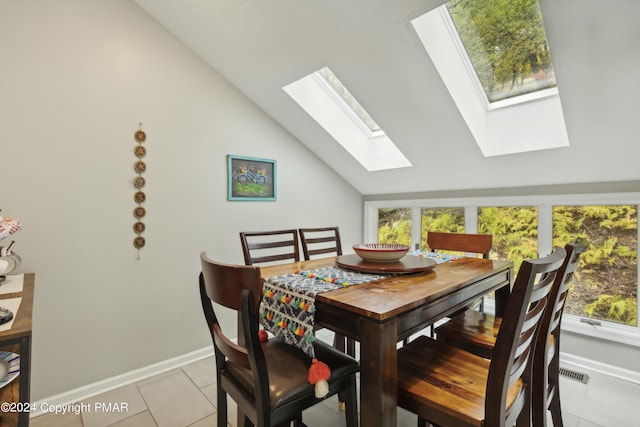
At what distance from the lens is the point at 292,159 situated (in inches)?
115

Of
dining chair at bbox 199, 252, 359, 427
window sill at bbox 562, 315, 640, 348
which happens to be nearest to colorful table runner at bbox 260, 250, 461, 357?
A: dining chair at bbox 199, 252, 359, 427

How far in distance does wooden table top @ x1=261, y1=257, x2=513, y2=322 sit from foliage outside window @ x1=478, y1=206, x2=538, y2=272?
0.98 metres

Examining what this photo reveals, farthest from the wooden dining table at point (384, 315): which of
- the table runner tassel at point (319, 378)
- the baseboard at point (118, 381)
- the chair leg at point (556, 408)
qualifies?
the baseboard at point (118, 381)

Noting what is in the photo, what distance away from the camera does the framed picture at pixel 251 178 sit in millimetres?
2525

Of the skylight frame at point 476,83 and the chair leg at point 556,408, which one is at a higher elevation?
the skylight frame at point 476,83

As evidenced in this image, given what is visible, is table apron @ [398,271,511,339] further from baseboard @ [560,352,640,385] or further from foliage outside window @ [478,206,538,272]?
baseboard @ [560,352,640,385]

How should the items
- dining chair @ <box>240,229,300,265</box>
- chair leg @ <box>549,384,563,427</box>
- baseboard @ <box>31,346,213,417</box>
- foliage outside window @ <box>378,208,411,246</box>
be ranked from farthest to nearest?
1. foliage outside window @ <box>378,208,411,246</box>
2. dining chair @ <box>240,229,300,265</box>
3. baseboard @ <box>31,346,213,417</box>
4. chair leg @ <box>549,384,563,427</box>

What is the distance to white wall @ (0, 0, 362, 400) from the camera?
175 cm

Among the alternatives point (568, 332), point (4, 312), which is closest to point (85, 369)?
point (4, 312)

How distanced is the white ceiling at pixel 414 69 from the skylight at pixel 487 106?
62 millimetres

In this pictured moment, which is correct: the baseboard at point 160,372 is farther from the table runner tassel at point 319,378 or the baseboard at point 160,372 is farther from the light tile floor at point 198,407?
the table runner tassel at point 319,378

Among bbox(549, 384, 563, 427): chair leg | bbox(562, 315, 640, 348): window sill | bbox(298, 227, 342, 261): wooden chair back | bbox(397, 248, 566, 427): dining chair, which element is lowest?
bbox(549, 384, 563, 427): chair leg

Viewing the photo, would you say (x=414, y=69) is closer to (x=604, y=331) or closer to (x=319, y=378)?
(x=319, y=378)

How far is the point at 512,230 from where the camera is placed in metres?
2.62
